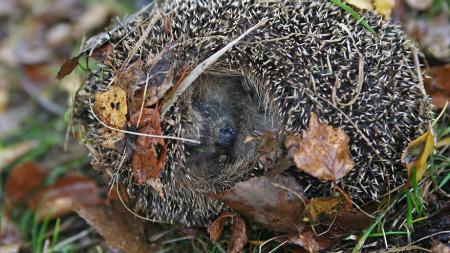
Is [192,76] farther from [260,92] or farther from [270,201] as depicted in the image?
[270,201]

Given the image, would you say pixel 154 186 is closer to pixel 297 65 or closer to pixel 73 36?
pixel 297 65

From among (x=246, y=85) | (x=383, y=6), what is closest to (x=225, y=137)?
(x=246, y=85)

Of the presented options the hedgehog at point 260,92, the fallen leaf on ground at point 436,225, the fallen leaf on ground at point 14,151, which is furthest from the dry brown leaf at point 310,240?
the fallen leaf on ground at point 14,151

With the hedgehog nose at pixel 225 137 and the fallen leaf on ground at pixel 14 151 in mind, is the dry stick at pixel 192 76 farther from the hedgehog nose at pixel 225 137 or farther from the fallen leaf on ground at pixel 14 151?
the fallen leaf on ground at pixel 14 151

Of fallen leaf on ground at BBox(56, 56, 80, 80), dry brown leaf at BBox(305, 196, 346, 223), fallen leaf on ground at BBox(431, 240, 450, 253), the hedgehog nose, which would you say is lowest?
fallen leaf on ground at BBox(431, 240, 450, 253)

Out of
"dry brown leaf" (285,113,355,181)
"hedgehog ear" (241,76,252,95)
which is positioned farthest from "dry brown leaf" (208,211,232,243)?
"hedgehog ear" (241,76,252,95)

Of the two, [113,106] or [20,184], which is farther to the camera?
[20,184]

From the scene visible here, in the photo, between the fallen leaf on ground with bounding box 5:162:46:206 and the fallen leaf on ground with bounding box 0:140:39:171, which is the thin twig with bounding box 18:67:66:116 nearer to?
the fallen leaf on ground with bounding box 0:140:39:171
